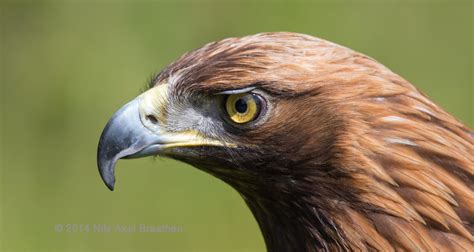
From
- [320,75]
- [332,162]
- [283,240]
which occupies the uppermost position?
[320,75]

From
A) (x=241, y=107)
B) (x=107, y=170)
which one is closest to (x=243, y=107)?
(x=241, y=107)

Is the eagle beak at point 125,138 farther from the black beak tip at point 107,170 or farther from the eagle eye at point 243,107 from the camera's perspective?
the eagle eye at point 243,107

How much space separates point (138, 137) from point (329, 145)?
63 cm

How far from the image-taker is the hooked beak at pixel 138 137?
338cm

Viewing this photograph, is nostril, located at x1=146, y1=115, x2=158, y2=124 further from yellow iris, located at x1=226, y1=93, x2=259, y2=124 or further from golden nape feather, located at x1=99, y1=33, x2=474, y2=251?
yellow iris, located at x1=226, y1=93, x2=259, y2=124

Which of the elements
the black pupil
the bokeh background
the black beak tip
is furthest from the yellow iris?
the bokeh background

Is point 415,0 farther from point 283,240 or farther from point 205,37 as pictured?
point 283,240

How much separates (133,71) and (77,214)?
1.18 meters

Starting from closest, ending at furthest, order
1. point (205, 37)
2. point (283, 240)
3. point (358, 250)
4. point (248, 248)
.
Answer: point (358, 250) → point (283, 240) → point (248, 248) → point (205, 37)

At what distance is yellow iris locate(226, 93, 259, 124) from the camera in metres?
3.31

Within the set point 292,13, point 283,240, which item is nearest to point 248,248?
point 292,13

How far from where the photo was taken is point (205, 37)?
790cm

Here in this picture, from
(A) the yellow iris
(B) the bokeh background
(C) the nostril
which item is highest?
(A) the yellow iris

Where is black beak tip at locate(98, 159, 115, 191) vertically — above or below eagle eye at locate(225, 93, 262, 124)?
below
